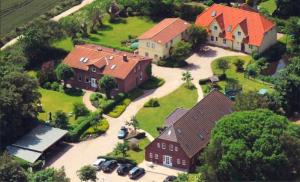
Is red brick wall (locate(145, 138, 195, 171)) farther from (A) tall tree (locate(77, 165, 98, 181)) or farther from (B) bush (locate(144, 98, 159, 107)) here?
(B) bush (locate(144, 98, 159, 107))

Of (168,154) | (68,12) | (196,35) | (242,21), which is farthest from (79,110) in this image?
(68,12)

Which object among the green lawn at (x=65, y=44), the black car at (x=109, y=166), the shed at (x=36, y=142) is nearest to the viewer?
the black car at (x=109, y=166)

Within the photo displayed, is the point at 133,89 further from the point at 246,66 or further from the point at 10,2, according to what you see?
the point at 10,2

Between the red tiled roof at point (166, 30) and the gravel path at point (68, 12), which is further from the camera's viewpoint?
the gravel path at point (68, 12)

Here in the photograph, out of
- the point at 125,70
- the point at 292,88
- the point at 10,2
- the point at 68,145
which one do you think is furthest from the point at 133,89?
the point at 10,2

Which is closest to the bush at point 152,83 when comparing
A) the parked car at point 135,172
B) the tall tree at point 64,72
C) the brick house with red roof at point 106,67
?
the brick house with red roof at point 106,67

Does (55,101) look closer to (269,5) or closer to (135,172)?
(135,172)

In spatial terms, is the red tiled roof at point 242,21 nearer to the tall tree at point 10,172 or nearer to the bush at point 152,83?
the bush at point 152,83
